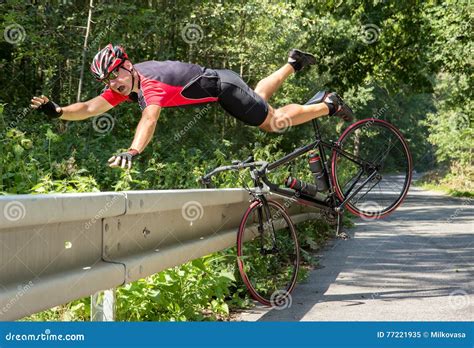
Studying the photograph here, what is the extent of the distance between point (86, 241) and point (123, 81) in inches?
58.2

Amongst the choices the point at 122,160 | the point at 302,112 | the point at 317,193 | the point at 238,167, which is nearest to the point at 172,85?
the point at 122,160

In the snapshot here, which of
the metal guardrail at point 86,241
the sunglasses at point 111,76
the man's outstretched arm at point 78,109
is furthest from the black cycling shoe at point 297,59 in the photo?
the sunglasses at point 111,76

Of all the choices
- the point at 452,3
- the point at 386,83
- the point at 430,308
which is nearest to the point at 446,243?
the point at 430,308

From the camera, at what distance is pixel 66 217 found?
362cm

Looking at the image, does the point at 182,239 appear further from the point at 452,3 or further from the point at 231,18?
the point at 452,3

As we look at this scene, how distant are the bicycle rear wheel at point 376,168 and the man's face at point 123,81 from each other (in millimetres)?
2810

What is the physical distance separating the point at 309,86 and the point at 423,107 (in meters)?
56.0

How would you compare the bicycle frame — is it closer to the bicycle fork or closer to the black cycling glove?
the bicycle fork

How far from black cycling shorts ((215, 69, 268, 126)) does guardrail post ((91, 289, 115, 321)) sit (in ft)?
6.60

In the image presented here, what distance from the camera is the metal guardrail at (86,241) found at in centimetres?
332

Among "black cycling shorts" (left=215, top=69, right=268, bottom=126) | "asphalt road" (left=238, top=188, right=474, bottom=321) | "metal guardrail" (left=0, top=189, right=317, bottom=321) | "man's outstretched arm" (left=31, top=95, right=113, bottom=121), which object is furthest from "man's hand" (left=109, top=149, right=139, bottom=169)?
"asphalt road" (left=238, top=188, right=474, bottom=321)

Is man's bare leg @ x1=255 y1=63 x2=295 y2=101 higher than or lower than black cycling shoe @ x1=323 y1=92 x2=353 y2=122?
higher

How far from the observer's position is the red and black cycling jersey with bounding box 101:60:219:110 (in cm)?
520

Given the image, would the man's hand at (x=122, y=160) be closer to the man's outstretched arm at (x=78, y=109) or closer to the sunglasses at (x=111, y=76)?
the sunglasses at (x=111, y=76)
